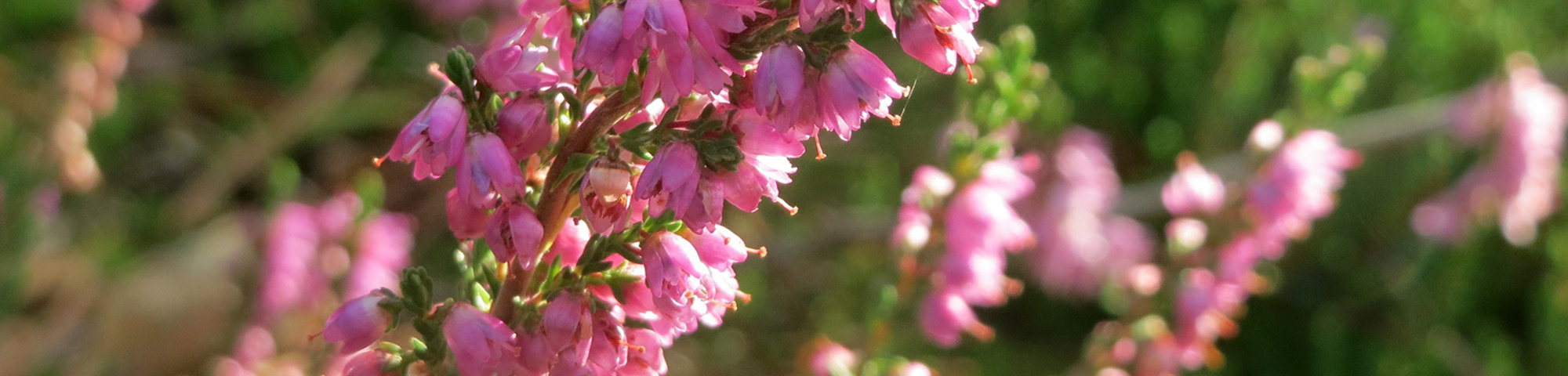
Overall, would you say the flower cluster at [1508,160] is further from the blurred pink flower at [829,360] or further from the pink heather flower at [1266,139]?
the blurred pink flower at [829,360]

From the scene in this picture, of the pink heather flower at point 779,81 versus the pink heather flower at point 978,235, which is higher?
the pink heather flower at point 978,235

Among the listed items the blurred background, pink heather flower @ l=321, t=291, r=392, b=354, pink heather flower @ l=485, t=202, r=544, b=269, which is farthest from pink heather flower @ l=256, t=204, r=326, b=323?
pink heather flower @ l=485, t=202, r=544, b=269

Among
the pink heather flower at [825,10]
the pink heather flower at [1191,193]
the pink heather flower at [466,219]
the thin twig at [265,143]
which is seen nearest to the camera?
the pink heather flower at [825,10]

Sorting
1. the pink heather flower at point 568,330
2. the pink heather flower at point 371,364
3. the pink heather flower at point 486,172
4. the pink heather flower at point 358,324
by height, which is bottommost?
the pink heather flower at point 371,364

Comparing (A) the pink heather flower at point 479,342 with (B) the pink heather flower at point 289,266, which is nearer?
(A) the pink heather flower at point 479,342

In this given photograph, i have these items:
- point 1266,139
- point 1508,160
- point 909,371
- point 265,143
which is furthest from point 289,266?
point 1508,160

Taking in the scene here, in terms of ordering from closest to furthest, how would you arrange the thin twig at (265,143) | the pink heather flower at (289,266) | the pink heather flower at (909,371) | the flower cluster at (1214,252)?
the pink heather flower at (909,371), the flower cluster at (1214,252), the pink heather flower at (289,266), the thin twig at (265,143)

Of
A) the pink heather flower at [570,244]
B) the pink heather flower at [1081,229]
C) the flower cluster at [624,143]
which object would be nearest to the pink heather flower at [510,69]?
the flower cluster at [624,143]
